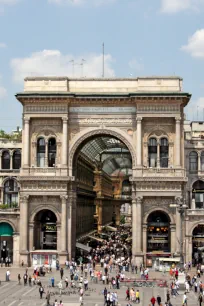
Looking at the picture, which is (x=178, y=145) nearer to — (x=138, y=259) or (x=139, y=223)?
(x=139, y=223)

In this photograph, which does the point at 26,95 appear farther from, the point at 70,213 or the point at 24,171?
the point at 70,213

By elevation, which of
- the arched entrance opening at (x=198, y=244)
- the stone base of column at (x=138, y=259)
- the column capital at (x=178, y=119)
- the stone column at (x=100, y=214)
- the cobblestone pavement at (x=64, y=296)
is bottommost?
the cobblestone pavement at (x=64, y=296)

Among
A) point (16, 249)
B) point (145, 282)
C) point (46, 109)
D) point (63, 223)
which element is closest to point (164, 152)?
point (63, 223)

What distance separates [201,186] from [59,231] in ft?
64.7

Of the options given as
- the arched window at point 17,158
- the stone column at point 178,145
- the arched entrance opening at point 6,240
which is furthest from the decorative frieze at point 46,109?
the arched entrance opening at point 6,240

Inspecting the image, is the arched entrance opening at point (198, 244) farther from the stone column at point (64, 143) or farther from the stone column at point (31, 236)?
the stone column at point (31, 236)

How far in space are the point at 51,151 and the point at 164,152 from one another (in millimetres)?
14293

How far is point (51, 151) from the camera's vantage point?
274 ft

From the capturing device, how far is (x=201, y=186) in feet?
283

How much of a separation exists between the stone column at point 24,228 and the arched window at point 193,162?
21753 millimetres

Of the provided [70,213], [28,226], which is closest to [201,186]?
[70,213]

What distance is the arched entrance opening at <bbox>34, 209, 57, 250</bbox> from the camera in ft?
272

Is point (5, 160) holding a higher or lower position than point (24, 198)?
higher

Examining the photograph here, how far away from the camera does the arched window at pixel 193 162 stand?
8600 centimetres
